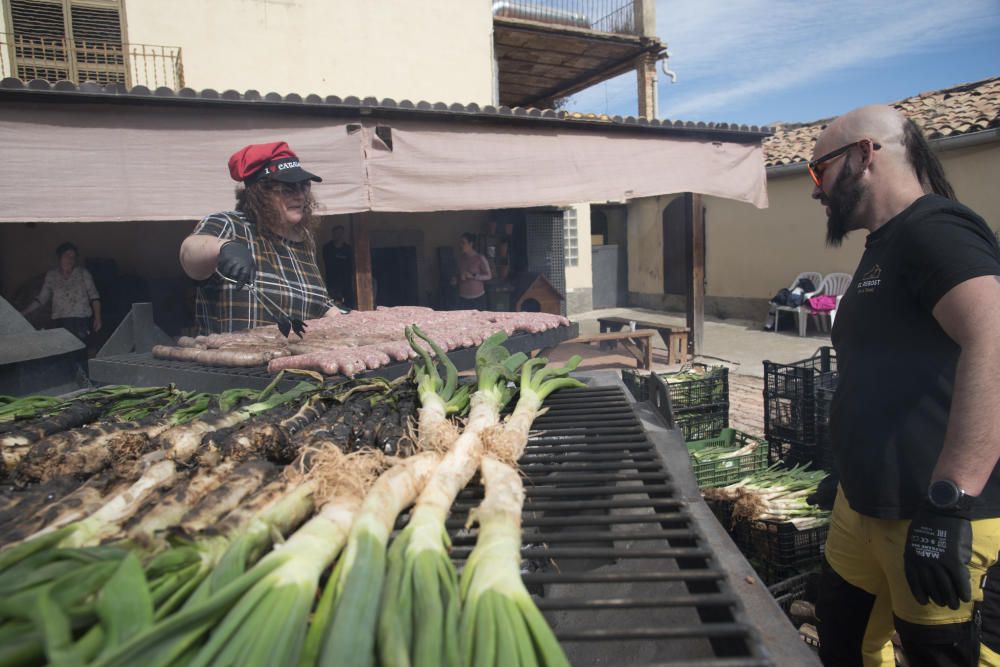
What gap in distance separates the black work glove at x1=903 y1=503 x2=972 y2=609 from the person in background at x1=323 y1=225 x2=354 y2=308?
1000 centimetres

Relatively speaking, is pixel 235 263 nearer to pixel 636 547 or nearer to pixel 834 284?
pixel 636 547

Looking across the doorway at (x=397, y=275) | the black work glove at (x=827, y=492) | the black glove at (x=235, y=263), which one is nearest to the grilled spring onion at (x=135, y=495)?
the black glove at (x=235, y=263)

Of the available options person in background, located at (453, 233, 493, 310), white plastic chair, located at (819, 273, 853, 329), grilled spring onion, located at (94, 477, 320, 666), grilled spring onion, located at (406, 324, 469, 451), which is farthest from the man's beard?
white plastic chair, located at (819, 273, 853, 329)

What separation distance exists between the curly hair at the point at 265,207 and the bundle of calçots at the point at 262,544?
9.59ft

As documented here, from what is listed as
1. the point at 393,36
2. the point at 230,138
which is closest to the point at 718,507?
the point at 230,138

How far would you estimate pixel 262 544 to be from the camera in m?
Answer: 1.33

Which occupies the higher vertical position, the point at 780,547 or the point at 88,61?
the point at 88,61

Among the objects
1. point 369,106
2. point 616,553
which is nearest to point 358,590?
point 616,553

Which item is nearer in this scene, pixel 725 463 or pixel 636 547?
pixel 636 547

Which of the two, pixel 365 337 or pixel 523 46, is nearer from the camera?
pixel 365 337

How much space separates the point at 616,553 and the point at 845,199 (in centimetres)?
176

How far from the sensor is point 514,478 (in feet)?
5.57

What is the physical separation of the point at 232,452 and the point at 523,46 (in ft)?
44.3

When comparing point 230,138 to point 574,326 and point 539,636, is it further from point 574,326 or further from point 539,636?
point 539,636
